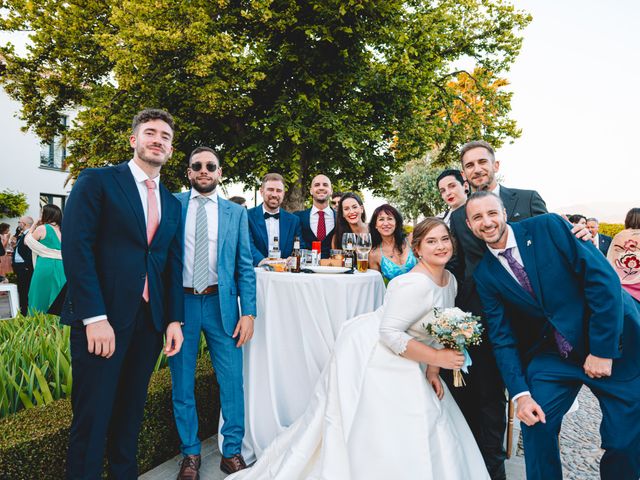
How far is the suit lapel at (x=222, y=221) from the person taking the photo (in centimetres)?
328

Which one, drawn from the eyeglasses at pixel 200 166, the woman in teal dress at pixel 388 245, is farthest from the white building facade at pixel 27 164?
the woman in teal dress at pixel 388 245

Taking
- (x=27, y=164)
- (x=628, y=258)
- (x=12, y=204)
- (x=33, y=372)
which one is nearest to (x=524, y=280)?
(x=33, y=372)

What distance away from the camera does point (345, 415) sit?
255 centimetres

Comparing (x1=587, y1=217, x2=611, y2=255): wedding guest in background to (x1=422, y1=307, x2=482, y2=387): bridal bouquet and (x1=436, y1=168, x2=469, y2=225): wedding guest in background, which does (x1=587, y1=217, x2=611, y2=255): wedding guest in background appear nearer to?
(x1=436, y1=168, x2=469, y2=225): wedding guest in background

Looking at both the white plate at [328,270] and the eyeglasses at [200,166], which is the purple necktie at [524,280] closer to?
the white plate at [328,270]

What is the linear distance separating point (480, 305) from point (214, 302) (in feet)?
6.79

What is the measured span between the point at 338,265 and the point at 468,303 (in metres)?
1.20

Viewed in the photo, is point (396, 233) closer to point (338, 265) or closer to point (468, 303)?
point (338, 265)

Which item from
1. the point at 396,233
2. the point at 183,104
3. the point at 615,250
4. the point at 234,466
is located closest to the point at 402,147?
the point at 183,104

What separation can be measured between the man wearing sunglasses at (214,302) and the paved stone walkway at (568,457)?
7.1 inches

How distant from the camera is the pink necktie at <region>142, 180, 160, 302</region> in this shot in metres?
2.43

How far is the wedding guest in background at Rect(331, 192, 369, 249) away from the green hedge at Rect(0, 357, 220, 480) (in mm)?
2013

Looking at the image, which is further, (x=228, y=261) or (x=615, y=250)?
(x=615, y=250)

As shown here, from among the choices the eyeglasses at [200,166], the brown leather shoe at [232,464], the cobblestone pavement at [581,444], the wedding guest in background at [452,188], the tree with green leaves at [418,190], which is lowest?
the cobblestone pavement at [581,444]
